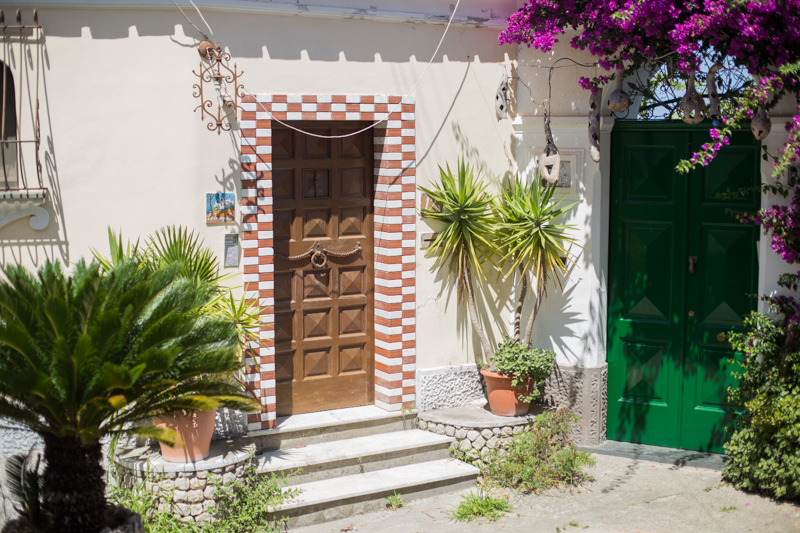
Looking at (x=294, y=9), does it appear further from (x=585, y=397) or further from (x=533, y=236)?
(x=585, y=397)

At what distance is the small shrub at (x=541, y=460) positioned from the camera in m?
7.82

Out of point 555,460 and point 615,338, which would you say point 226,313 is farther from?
point 615,338

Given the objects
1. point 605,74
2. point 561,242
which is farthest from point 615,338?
point 605,74

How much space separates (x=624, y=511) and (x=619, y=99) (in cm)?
362

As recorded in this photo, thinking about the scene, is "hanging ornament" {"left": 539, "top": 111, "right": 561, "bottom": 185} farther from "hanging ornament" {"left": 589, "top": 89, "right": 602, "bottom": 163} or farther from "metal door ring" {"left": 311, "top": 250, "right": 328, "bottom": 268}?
"metal door ring" {"left": 311, "top": 250, "right": 328, "bottom": 268}

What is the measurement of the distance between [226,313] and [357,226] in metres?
1.92

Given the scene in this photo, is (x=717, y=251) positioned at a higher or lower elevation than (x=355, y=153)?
lower

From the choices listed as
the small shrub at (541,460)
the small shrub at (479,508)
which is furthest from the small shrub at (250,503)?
the small shrub at (541,460)

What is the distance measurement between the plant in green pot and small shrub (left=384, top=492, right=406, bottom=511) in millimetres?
1417

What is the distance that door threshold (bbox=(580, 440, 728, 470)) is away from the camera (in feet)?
26.7

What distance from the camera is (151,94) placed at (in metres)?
7.24

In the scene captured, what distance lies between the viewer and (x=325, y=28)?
783cm

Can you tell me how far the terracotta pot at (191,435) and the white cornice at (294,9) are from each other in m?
3.33

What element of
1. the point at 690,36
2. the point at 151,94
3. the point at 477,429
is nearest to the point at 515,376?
the point at 477,429
